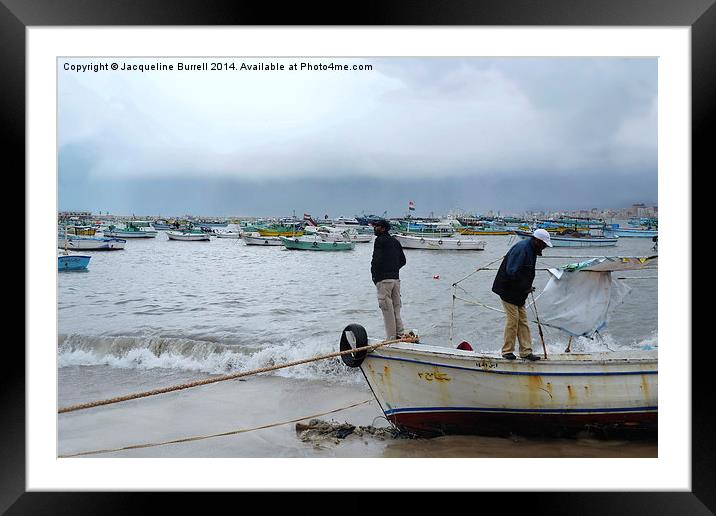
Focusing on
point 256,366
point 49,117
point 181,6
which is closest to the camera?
point 181,6

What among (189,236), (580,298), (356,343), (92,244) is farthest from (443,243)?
(92,244)

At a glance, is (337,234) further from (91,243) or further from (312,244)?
(91,243)

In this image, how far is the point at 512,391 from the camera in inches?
161

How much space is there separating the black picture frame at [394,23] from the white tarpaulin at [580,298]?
3.12 feet

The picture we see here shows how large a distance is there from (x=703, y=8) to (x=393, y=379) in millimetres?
3331

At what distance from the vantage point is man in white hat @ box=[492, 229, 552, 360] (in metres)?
3.97

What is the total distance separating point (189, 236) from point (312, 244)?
2.10 meters

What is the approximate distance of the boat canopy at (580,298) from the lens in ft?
14.6

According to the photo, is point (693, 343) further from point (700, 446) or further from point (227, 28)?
point (227, 28)

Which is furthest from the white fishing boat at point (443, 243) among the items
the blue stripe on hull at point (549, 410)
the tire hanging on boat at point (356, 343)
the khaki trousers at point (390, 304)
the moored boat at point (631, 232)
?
the blue stripe on hull at point (549, 410)

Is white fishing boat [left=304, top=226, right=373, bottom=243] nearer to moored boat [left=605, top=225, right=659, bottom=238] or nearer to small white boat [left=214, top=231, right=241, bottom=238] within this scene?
small white boat [left=214, top=231, right=241, bottom=238]

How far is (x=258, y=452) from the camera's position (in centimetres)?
433

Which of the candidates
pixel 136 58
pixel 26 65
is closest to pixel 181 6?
pixel 136 58

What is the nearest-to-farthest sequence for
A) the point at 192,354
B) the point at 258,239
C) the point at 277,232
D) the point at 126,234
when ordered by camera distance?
the point at 192,354, the point at 126,234, the point at 277,232, the point at 258,239
